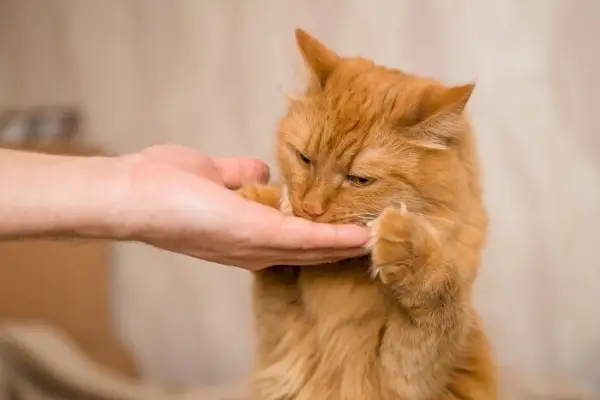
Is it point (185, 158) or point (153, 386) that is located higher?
point (185, 158)

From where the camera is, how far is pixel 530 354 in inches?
82.5

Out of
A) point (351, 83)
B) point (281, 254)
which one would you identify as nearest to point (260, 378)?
point (281, 254)

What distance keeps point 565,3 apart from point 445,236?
1.12 meters

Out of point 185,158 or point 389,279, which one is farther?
point 185,158

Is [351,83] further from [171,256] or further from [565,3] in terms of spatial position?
[171,256]

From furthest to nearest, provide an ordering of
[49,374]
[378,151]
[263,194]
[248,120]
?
[248,120], [49,374], [263,194], [378,151]

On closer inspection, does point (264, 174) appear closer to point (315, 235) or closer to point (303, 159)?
point (303, 159)

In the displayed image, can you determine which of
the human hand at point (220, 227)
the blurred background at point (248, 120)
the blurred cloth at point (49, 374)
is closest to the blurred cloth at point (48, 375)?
the blurred cloth at point (49, 374)

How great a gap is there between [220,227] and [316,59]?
1.12 feet

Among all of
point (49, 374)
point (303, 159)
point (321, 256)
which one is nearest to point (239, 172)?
point (303, 159)

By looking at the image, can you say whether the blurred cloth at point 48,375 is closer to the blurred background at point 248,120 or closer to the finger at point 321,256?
the blurred background at point 248,120

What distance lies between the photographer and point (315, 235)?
3.53 ft

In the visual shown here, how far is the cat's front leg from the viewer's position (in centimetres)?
103

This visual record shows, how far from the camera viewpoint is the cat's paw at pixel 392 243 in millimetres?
1020
